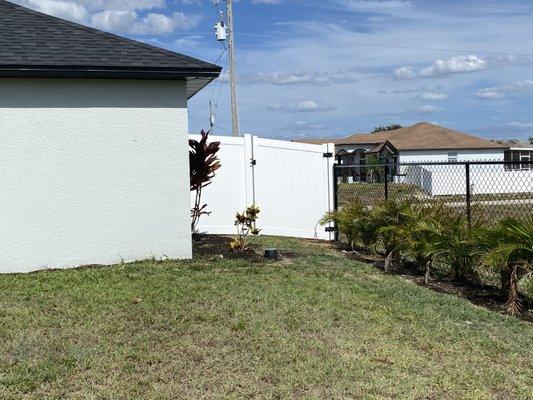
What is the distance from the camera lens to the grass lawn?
437 cm

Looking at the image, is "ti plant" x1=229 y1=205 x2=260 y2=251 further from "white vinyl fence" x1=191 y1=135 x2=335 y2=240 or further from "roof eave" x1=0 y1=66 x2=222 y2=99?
"roof eave" x1=0 y1=66 x2=222 y2=99

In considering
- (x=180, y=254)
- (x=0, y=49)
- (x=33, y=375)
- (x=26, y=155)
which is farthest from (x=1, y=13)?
(x=33, y=375)

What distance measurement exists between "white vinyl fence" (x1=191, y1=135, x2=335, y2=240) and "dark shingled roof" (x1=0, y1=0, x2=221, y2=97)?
3151mm

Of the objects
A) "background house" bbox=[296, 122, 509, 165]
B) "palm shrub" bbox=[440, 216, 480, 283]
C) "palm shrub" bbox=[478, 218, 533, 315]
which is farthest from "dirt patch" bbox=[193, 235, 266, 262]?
"background house" bbox=[296, 122, 509, 165]

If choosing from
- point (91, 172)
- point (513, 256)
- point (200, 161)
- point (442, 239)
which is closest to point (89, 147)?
point (91, 172)

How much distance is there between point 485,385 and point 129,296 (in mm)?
3739

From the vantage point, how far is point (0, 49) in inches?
321

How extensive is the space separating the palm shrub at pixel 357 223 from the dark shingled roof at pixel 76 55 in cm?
331

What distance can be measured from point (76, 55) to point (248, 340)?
16.6 feet

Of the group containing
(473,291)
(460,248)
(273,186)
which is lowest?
(473,291)

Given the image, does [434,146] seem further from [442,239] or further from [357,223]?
[442,239]

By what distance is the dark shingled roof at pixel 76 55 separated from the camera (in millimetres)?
8047

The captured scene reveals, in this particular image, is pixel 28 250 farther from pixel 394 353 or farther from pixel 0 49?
pixel 394 353

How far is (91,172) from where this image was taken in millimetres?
8469
